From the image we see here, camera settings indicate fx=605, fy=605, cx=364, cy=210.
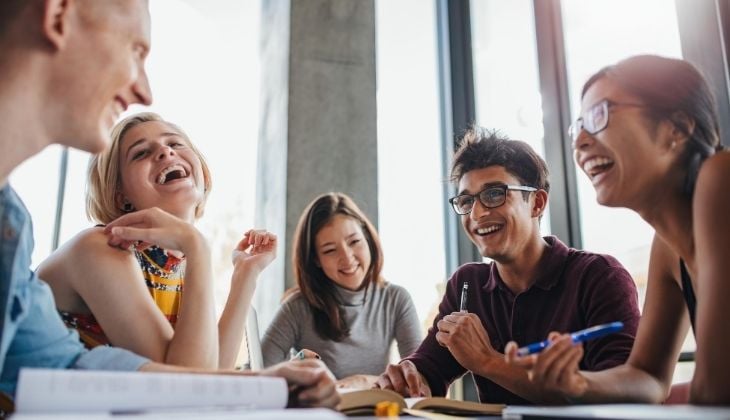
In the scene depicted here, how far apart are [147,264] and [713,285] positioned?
1.26 m

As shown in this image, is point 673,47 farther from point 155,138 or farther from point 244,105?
point 244,105

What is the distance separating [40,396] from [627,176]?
1119 millimetres

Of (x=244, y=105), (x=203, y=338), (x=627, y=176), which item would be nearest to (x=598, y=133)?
(x=627, y=176)

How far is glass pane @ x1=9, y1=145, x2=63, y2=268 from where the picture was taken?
3.72 m

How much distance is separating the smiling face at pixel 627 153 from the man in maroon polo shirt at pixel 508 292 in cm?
42

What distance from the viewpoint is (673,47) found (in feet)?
6.81

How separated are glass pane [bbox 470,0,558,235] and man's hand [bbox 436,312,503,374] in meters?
1.35

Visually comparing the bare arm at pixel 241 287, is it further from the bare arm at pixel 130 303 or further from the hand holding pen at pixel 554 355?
the hand holding pen at pixel 554 355

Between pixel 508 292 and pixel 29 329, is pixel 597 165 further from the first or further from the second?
pixel 29 329

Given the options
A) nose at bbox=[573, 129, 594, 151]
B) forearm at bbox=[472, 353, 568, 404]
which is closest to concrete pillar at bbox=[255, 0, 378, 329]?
forearm at bbox=[472, 353, 568, 404]

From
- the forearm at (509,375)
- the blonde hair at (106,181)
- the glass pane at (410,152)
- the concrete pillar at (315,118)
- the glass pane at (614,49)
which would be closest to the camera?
the forearm at (509,375)

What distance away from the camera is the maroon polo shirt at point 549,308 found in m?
1.56

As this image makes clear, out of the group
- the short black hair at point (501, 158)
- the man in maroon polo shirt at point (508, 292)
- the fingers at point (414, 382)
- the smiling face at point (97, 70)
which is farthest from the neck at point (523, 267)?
the smiling face at point (97, 70)

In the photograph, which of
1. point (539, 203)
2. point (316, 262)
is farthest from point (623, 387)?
point (316, 262)
